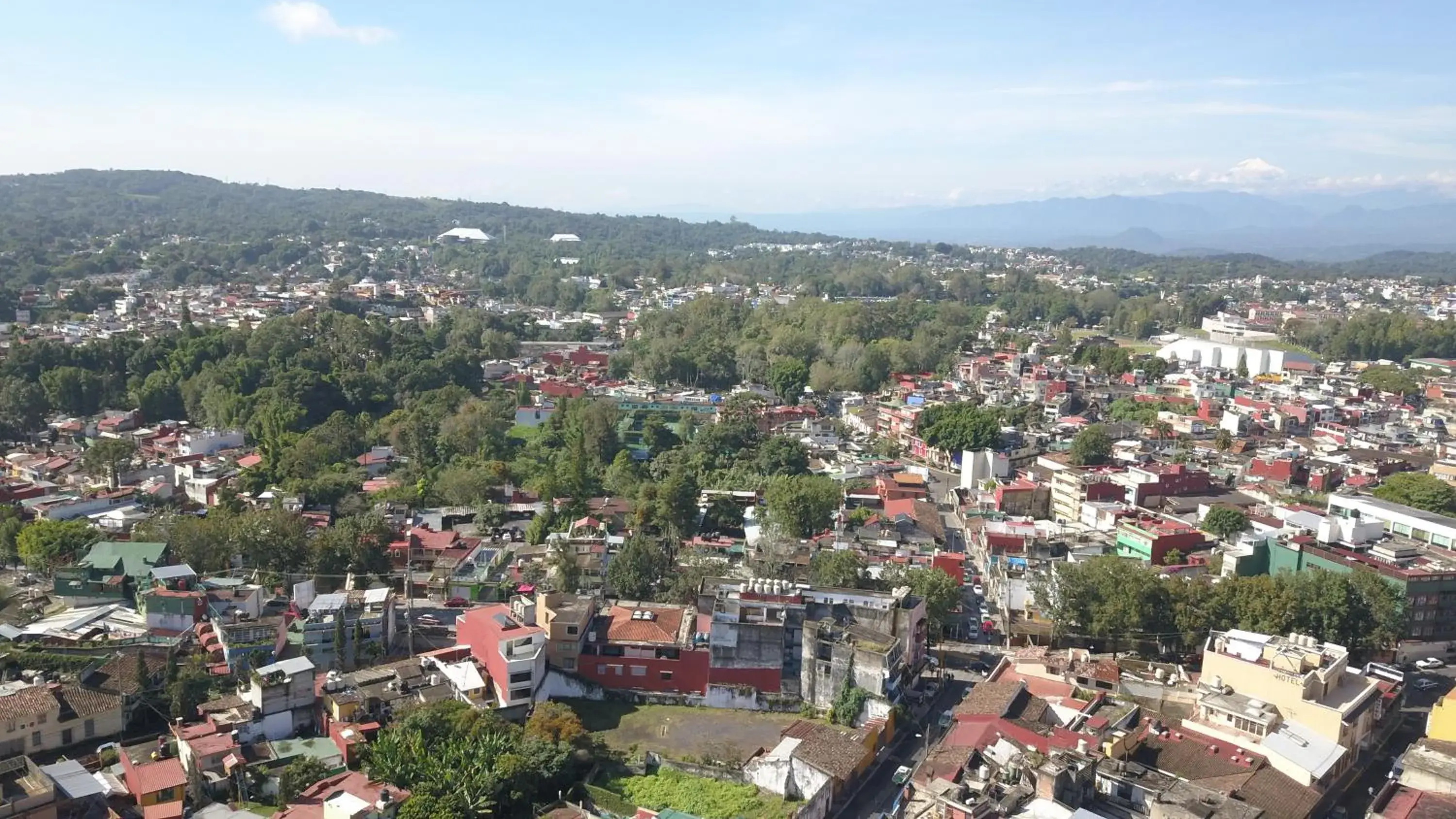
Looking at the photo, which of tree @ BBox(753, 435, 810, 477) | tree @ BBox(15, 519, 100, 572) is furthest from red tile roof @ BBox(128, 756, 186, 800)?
tree @ BBox(753, 435, 810, 477)

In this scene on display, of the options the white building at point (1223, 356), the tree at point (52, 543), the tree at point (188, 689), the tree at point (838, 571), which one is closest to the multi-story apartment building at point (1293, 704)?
the tree at point (838, 571)

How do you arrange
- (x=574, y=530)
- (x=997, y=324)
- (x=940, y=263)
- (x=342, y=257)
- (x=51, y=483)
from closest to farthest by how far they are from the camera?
(x=574, y=530), (x=51, y=483), (x=997, y=324), (x=342, y=257), (x=940, y=263)

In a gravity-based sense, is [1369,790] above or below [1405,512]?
below

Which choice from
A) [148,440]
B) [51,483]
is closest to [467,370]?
[148,440]

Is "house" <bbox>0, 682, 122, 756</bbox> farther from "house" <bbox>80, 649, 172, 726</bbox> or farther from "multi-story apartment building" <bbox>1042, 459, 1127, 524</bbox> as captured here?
"multi-story apartment building" <bbox>1042, 459, 1127, 524</bbox>

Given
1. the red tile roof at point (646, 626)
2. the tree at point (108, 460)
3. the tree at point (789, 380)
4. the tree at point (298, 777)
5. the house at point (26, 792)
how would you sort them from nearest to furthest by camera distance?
the house at point (26, 792), the tree at point (298, 777), the red tile roof at point (646, 626), the tree at point (108, 460), the tree at point (789, 380)

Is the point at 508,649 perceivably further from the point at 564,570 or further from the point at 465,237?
→ the point at 465,237

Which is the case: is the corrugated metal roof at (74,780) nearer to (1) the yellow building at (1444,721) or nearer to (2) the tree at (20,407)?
(1) the yellow building at (1444,721)

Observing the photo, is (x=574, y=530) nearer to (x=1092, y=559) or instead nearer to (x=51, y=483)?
(x=1092, y=559)
